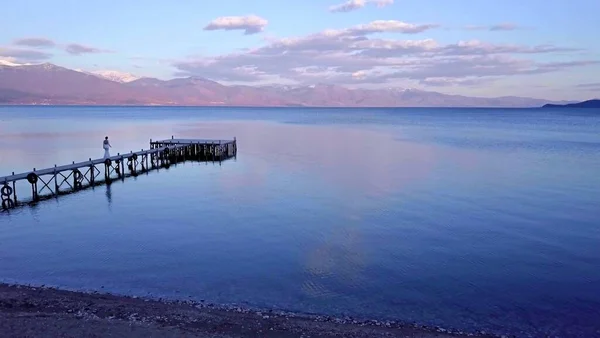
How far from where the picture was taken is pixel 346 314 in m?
12.7

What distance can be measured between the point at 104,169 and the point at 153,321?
2969 cm

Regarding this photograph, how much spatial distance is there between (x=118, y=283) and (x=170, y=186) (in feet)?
57.5

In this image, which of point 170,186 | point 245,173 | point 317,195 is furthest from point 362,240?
point 245,173

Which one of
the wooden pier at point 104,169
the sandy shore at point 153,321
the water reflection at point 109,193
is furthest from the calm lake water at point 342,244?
the wooden pier at point 104,169

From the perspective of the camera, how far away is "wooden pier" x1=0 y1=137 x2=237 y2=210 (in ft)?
90.6

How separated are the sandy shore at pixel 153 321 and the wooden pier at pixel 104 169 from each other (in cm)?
1598

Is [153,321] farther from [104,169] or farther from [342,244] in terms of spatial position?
[104,169]

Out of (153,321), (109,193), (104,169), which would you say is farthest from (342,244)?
(104,169)

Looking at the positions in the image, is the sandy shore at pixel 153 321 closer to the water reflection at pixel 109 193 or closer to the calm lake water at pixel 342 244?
the calm lake water at pixel 342 244

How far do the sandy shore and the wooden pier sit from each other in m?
16.0

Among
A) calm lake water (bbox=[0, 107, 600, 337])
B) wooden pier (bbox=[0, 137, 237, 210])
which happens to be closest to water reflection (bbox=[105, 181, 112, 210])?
calm lake water (bbox=[0, 107, 600, 337])

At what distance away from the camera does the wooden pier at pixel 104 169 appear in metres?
27.6

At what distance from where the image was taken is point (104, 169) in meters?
38.4

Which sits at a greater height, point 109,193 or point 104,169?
point 104,169
